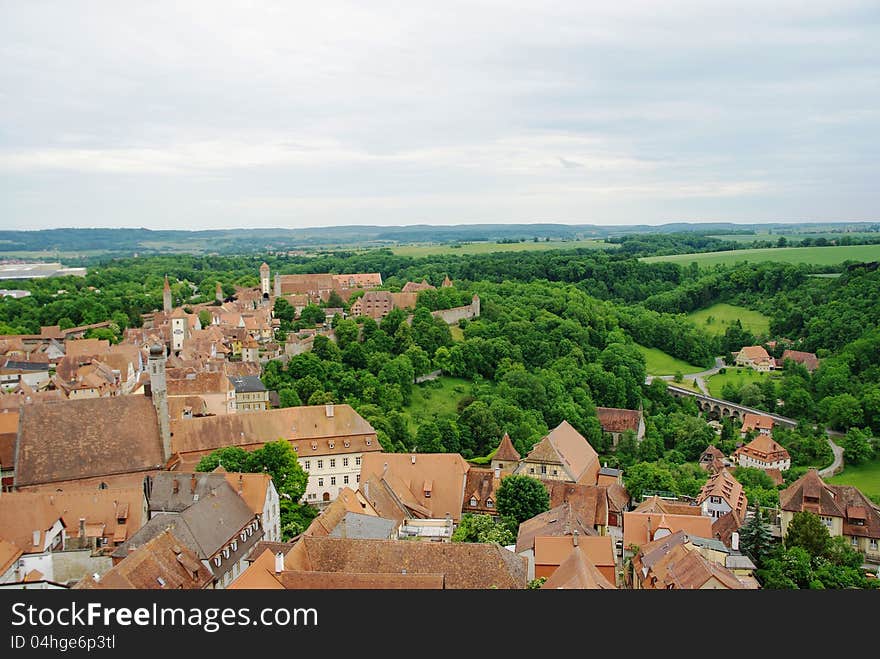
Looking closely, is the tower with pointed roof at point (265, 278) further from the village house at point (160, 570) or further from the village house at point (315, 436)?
the village house at point (160, 570)

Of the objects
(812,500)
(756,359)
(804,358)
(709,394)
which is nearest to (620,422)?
(709,394)

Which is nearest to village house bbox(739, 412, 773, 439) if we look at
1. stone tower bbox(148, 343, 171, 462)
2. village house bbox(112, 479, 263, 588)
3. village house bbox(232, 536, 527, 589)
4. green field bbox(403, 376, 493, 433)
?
green field bbox(403, 376, 493, 433)

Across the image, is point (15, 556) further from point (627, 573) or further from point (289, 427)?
point (627, 573)

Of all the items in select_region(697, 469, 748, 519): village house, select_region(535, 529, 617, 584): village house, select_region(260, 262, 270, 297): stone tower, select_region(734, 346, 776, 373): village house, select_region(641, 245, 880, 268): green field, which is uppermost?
select_region(641, 245, 880, 268): green field

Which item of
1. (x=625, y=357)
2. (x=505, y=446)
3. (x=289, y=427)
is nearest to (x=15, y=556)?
(x=289, y=427)

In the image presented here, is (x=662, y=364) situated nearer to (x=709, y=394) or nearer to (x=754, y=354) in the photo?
(x=754, y=354)

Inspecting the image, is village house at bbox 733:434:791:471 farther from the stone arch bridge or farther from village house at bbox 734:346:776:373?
village house at bbox 734:346:776:373
